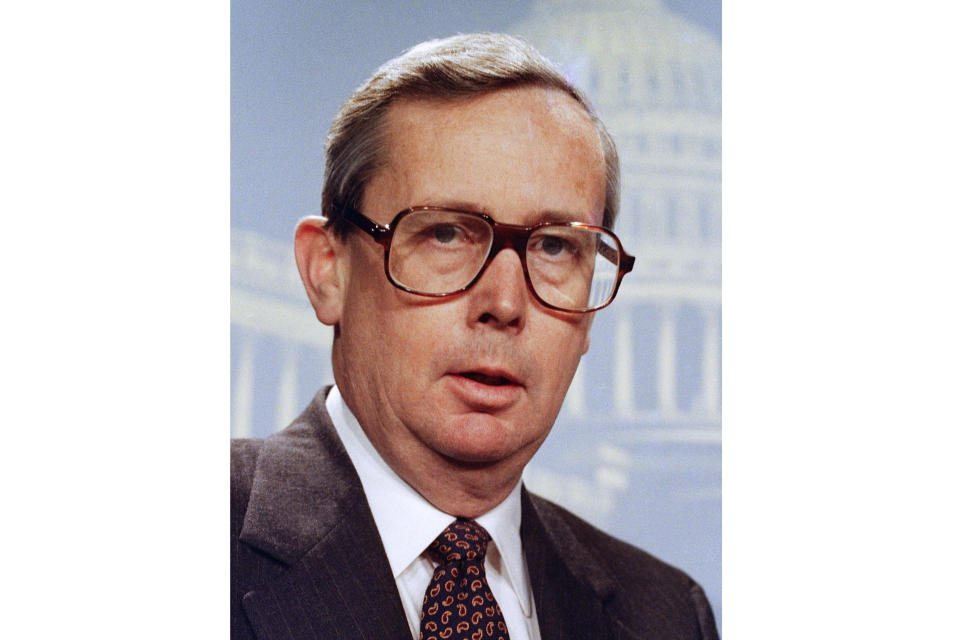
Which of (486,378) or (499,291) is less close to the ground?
(499,291)

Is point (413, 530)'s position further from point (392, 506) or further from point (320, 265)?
point (320, 265)

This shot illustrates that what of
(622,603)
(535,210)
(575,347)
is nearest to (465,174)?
(535,210)

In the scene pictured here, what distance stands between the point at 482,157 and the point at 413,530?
649 millimetres

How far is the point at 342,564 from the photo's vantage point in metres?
1.81

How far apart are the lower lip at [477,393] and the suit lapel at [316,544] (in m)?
0.23

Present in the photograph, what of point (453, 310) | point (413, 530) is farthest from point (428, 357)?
point (413, 530)

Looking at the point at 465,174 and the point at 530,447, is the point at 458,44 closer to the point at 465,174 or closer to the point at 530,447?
the point at 465,174

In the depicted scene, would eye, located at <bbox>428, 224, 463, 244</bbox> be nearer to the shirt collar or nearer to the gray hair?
the gray hair

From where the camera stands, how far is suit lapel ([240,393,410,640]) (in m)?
1.80

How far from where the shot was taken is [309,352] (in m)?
1.91

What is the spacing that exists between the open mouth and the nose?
0.09 meters

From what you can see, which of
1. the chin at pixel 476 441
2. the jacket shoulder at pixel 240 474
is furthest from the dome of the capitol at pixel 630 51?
the jacket shoulder at pixel 240 474

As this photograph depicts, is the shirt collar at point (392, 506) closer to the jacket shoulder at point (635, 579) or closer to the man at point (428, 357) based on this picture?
the man at point (428, 357)

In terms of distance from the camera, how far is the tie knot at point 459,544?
184 centimetres
